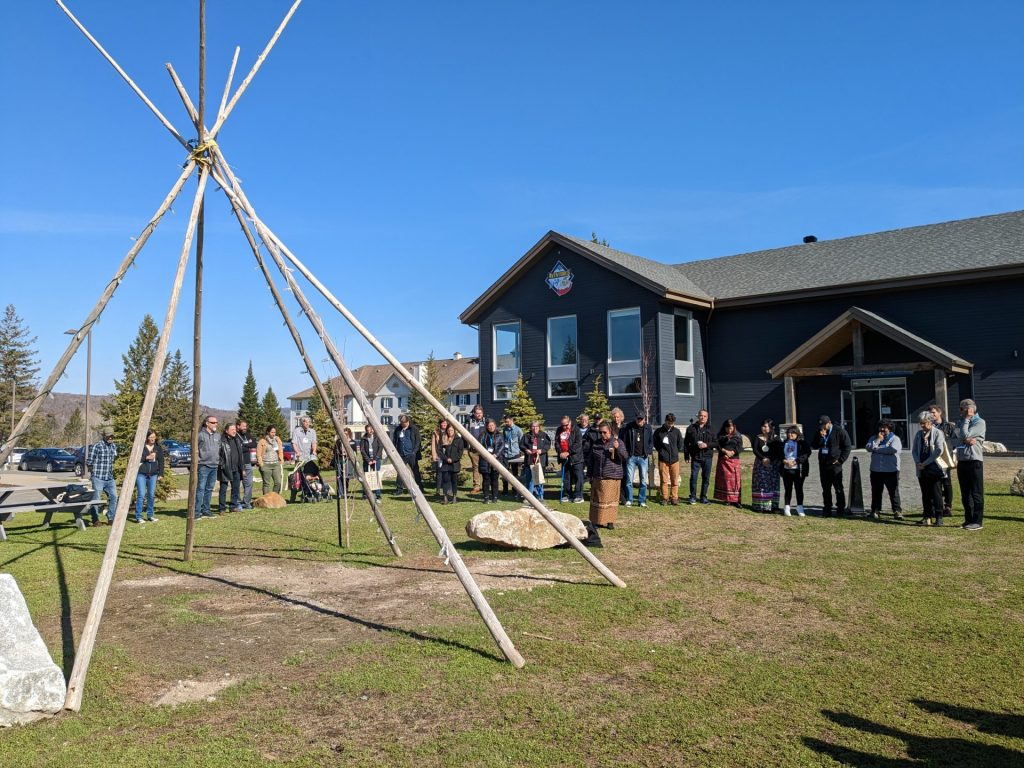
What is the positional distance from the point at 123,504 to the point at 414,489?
2.24 m

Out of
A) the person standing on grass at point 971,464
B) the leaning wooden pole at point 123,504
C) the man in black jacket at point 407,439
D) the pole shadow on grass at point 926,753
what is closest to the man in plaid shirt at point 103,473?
the man in black jacket at point 407,439

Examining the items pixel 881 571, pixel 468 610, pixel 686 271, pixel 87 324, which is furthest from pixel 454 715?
pixel 686 271

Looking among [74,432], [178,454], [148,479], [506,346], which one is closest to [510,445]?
Result: [148,479]

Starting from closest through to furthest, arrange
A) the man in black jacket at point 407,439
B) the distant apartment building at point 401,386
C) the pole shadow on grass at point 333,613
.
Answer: the pole shadow on grass at point 333,613 → the man in black jacket at point 407,439 → the distant apartment building at point 401,386

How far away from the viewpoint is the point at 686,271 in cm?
3409

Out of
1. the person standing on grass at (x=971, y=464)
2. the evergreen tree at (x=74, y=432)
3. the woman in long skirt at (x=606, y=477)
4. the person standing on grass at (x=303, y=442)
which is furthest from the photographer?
the evergreen tree at (x=74, y=432)

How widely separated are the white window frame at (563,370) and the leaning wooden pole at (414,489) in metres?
23.7

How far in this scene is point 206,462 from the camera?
14312 millimetres

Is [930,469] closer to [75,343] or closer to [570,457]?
[570,457]

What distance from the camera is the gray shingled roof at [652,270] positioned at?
29.1 m

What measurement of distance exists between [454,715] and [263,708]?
1.17 meters

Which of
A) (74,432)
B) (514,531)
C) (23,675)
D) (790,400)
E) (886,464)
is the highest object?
(74,432)

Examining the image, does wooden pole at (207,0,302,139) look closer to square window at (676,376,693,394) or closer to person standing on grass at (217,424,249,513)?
person standing on grass at (217,424,249,513)

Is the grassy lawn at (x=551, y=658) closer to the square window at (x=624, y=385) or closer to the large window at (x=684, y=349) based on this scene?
the square window at (x=624, y=385)
